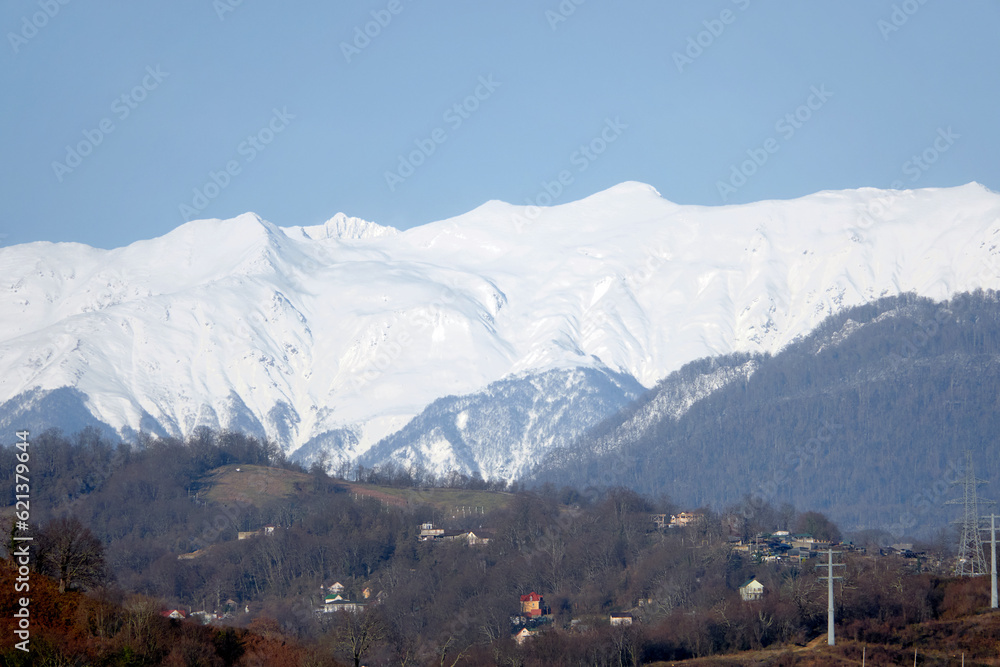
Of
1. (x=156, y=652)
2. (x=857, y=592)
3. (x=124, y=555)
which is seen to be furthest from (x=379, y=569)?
(x=156, y=652)

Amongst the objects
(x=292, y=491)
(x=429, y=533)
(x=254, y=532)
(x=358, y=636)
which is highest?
(x=292, y=491)

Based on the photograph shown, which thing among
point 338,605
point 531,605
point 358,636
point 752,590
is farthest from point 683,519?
point 358,636

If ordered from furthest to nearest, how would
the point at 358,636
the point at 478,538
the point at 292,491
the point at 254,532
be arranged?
the point at 292,491 → the point at 254,532 → the point at 478,538 → the point at 358,636

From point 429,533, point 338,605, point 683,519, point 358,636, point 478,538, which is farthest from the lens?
point 683,519

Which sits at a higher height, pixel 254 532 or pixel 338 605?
pixel 254 532

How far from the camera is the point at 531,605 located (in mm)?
113750

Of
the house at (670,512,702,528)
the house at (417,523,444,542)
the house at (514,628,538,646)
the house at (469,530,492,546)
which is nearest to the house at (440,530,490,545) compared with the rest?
the house at (469,530,492,546)

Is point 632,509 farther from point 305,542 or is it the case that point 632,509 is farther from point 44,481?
point 44,481

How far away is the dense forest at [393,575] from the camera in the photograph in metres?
63.1

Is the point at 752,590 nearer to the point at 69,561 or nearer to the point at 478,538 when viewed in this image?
the point at 478,538

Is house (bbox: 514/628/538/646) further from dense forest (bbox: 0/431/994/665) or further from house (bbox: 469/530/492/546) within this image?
house (bbox: 469/530/492/546)

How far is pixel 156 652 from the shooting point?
55.7 m

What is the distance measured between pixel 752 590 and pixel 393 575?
39.5 meters
